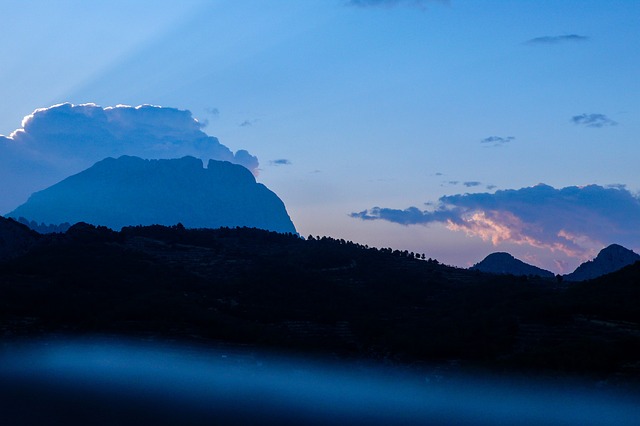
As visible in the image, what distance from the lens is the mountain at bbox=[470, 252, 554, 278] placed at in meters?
169

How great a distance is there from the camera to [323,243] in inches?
4552

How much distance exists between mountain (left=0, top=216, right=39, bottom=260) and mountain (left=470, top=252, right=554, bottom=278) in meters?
101

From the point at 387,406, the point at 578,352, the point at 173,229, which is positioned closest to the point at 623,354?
the point at 578,352

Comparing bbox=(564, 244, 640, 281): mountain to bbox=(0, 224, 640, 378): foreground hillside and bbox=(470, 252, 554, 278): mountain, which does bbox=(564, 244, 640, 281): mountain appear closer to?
bbox=(470, 252, 554, 278): mountain

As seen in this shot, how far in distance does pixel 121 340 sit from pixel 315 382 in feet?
57.8

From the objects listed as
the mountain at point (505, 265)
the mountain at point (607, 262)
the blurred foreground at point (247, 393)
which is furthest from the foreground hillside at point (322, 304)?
the mountain at point (505, 265)

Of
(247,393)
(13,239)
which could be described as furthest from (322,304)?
(13,239)

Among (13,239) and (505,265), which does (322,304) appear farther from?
(505,265)

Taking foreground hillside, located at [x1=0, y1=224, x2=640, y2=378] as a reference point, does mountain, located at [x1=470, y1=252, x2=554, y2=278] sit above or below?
above

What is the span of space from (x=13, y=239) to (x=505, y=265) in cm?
11272

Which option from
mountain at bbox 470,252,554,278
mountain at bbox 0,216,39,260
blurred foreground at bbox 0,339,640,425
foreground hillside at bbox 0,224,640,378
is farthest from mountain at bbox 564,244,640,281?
mountain at bbox 0,216,39,260

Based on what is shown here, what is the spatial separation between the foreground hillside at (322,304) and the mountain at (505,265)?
68.8 meters

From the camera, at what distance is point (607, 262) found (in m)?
156

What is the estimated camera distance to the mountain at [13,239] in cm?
9806
